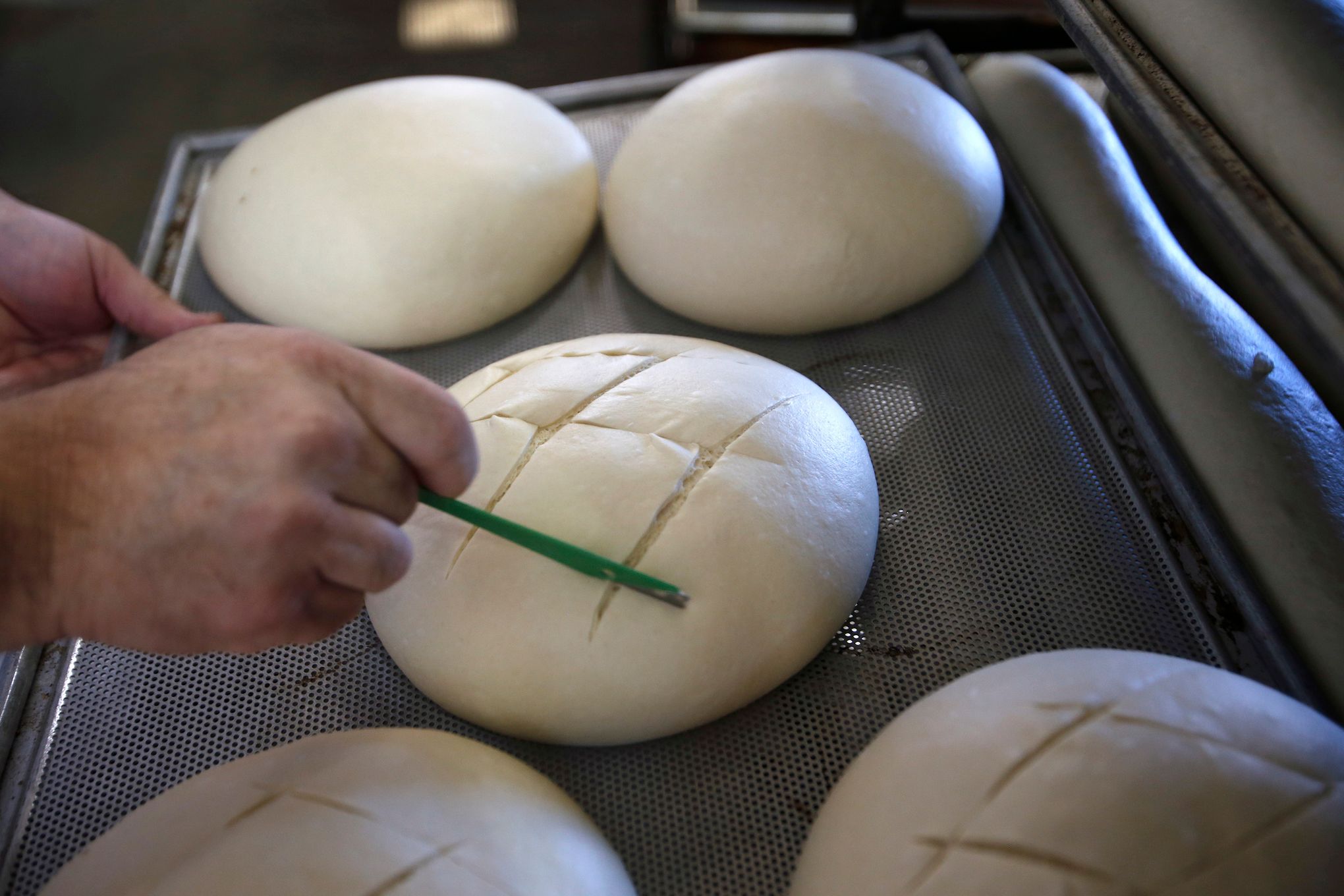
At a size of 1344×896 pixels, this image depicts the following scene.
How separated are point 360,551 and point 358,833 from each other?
33 centimetres

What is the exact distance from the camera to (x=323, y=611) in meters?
0.93

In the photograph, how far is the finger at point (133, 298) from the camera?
1.60 metres

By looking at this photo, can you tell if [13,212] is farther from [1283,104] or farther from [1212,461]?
[1212,461]

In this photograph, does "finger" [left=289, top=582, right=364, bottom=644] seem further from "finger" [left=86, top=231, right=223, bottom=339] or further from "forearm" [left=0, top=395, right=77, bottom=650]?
"finger" [left=86, top=231, right=223, bottom=339]

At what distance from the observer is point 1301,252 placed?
853mm

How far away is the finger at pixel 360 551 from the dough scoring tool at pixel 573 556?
0.13m

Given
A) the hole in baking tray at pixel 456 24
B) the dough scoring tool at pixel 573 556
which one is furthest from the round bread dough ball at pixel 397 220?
the hole in baking tray at pixel 456 24

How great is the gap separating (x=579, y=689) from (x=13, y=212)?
1.38 meters

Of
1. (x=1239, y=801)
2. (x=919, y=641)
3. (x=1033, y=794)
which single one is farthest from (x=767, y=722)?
(x=1239, y=801)

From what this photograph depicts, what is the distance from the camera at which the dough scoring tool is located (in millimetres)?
1052

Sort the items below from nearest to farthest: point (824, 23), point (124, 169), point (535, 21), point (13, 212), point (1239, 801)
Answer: point (1239, 801) < point (13, 212) < point (824, 23) < point (124, 169) < point (535, 21)

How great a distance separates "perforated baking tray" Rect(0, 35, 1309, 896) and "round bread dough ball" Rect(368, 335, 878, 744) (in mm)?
69

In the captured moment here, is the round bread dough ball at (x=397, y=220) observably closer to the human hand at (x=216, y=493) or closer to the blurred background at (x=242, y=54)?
the human hand at (x=216, y=493)

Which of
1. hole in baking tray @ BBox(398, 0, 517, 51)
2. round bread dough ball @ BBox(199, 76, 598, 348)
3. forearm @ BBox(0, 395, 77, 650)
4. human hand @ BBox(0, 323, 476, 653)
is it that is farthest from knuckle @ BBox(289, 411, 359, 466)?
hole in baking tray @ BBox(398, 0, 517, 51)
